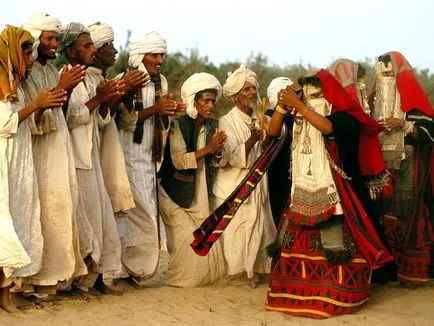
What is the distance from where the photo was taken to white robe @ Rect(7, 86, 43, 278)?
839cm

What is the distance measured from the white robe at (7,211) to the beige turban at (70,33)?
1.31 m

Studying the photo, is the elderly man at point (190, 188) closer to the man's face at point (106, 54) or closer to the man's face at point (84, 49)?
the man's face at point (106, 54)

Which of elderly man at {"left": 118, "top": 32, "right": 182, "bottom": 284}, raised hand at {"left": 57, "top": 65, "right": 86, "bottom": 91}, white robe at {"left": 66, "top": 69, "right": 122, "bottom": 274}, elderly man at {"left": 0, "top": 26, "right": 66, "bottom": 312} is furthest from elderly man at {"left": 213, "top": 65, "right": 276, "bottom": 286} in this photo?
elderly man at {"left": 0, "top": 26, "right": 66, "bottom": 312}

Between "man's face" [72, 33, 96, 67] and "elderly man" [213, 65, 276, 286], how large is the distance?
166 cm

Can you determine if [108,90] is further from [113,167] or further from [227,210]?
[227,210]

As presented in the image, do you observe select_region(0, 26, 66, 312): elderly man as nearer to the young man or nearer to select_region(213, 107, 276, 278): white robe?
the young man

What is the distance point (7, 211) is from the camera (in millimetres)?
8273

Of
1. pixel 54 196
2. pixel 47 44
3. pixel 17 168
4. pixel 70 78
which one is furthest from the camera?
pixel 47 44

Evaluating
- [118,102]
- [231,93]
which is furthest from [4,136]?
[231,93]

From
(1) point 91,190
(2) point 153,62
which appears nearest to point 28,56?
(1) point 91,190

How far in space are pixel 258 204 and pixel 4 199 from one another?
9.84 ft

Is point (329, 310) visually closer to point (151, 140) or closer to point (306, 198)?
point (306, 198)

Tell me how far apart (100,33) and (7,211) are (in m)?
2.40

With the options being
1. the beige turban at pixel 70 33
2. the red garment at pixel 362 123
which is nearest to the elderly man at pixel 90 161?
the beige turban at pixel 70 33
